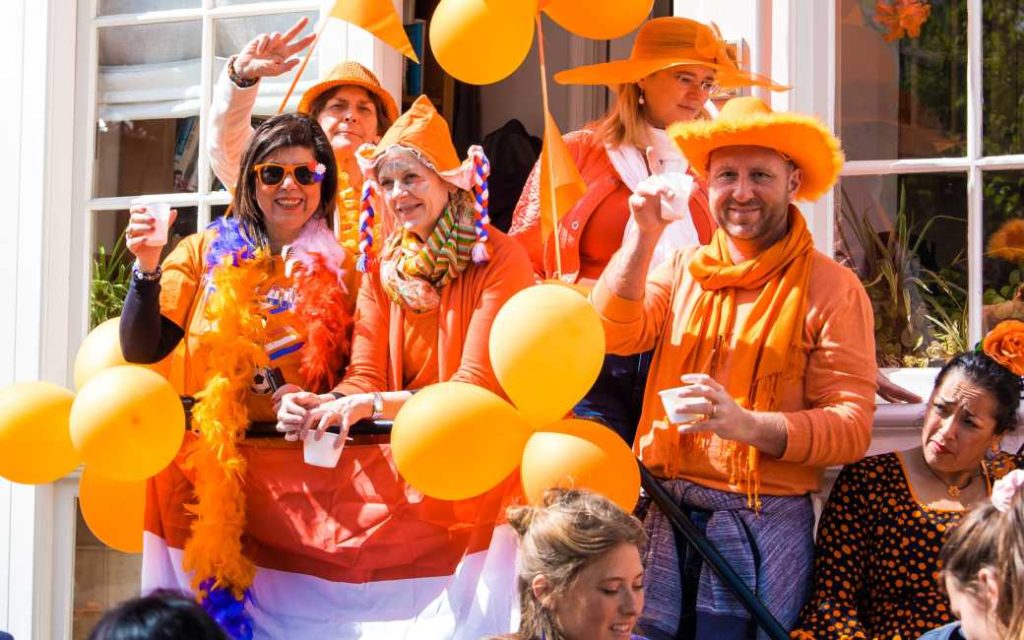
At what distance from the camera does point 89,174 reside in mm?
5297

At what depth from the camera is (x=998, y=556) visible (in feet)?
8.97

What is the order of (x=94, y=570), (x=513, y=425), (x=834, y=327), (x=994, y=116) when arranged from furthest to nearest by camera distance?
1. (x=94, y=570)
2. (x=994, y=116)
3. (x=834, y=327)
4. (x=513, y=425)

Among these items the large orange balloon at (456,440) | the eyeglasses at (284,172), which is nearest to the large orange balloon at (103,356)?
the eyeglasses at (284,172)

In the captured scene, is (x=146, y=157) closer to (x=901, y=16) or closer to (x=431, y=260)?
(x=431, y=260)

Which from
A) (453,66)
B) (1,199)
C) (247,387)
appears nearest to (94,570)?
(1,199)

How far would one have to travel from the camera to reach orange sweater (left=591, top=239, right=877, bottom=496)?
3.52 metres

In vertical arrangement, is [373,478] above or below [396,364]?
below

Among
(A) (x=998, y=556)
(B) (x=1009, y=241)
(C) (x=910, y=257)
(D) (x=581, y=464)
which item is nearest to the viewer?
(A) (x=998, y=556)

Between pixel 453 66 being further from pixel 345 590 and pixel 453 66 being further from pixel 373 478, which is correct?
pixel 345 590

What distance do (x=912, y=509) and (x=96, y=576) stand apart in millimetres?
2747

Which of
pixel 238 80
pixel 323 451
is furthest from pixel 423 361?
pixel 238 80

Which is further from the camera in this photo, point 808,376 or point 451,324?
point 451,324

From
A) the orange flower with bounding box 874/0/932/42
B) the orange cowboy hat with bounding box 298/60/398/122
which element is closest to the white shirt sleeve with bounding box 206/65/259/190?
the orange cowboy hat with bounding box 298/60/398/122

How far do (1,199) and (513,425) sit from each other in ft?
8.42
